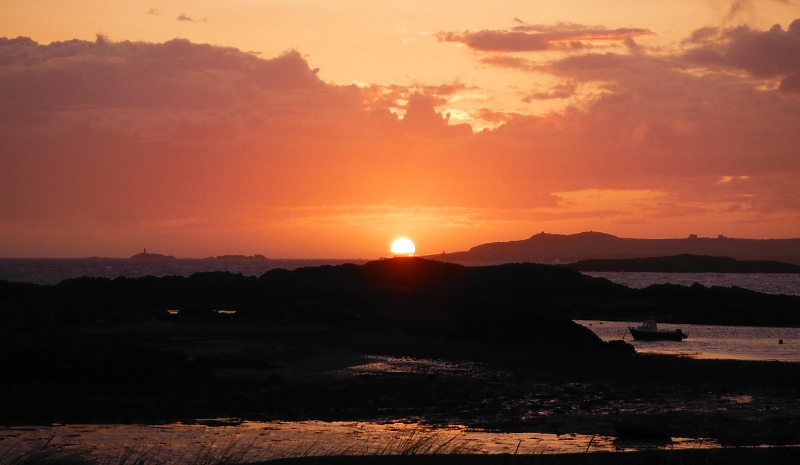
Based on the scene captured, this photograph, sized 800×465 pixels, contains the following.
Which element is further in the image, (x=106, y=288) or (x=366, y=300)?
(x=106, y=288)

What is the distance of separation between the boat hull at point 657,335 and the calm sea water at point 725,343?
1.36 ft

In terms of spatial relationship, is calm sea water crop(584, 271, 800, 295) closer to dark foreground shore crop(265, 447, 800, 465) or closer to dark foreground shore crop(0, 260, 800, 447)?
dark foreground shore crop(0, 260, 800, 447)

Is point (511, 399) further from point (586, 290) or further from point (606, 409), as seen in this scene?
point (586, 290)

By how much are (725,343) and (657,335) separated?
3.59 metres

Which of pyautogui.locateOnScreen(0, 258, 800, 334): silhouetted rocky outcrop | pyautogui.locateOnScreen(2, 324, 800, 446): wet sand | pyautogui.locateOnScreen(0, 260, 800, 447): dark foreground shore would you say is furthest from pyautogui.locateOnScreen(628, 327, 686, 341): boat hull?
pyautogui.locateOnScreen(2, 324, 800, 446): wet sand

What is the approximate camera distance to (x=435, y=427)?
60.8ft

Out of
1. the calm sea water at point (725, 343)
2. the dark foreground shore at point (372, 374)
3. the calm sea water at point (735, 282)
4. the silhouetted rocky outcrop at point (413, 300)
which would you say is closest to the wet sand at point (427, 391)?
the dark foreground shore at point (372, 374)

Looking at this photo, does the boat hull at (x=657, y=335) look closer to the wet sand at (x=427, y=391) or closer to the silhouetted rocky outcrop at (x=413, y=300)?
the silhouetted rocky outcrop at (x=413, y=300)

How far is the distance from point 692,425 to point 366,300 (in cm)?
4173

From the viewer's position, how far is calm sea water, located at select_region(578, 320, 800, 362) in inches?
1464

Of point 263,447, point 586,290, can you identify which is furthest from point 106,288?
point 263,447

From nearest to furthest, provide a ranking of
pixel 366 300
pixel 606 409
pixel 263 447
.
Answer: pixel 263 447 < pixel 606 409 < pixel 366 300

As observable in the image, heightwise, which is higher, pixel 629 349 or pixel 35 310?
pixel 35 310

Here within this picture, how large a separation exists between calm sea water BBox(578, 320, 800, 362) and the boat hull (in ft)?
1.36
